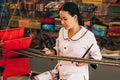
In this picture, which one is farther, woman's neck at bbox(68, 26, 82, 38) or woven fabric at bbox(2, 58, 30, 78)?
woman's neck at bbox(68, 26, 82, 38)

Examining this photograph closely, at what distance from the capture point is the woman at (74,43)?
70.9 inches

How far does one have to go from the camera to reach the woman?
5.91 ft

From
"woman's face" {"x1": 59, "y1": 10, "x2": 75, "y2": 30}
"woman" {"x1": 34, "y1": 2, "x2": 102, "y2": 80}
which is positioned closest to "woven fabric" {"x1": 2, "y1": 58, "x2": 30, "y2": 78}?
"woman" {"x1": 34, "y1": 2, "x2": 102, "y2": 80}

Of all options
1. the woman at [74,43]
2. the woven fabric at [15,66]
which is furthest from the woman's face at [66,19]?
the woven fabric at [15,66]

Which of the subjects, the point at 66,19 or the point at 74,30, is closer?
the point at 66,19

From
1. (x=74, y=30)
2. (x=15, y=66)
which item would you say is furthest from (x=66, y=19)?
(x=15, y=66)

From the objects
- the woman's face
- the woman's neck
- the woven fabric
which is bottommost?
the woven fabric

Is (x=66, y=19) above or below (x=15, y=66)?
above

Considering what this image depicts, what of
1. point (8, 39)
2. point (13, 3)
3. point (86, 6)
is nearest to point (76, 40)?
point (8, 39)

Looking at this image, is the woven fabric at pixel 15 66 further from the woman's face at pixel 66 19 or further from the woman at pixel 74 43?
the woman's face at pixel 66 19

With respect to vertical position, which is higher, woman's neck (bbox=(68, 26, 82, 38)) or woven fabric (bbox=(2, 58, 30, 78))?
woman's neck (bbox=(68, 26, 82, 38))

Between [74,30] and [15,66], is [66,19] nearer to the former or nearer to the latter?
[74,30]

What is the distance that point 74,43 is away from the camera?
185 cm

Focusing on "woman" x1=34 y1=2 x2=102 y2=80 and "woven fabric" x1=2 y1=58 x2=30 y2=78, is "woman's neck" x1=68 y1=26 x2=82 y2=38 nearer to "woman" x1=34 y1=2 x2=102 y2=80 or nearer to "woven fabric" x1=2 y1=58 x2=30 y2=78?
"woman" x1=34 y1=2 x2=102 y2=80
